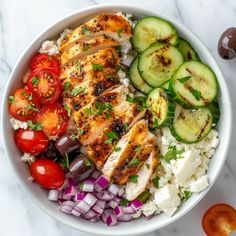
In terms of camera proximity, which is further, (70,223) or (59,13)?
(59,13)

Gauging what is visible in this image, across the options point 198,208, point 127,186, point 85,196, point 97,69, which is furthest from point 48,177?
point 198,208

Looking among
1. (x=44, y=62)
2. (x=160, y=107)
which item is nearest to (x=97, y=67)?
(x=44, y=62)

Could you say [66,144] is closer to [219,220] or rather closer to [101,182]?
[101,182]

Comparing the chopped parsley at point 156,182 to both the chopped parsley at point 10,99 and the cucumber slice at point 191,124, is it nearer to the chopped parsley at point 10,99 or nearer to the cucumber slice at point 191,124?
the cucumber slice at point 191,124

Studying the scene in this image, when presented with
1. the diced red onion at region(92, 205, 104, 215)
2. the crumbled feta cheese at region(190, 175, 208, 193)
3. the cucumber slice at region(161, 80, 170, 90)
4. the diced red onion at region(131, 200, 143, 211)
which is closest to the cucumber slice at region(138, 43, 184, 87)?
the cucumber slice at region(161, 80, 170, 90)

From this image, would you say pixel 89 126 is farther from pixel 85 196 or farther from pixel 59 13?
pixel 59 13

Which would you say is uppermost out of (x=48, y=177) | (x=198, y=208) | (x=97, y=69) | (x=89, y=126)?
(x=97, y=69)
